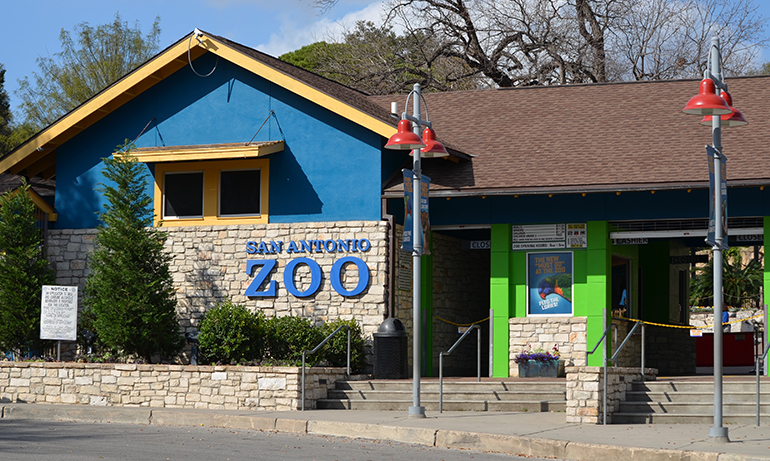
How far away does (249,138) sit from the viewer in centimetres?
1939

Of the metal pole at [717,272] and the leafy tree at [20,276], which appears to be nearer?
the metal pole at [717,272]

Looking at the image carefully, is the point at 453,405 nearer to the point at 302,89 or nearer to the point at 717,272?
the point at 717,272

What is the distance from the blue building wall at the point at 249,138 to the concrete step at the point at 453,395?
12.2ft

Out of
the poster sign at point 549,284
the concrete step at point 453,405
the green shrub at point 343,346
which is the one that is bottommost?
the concrete step at point 453,405

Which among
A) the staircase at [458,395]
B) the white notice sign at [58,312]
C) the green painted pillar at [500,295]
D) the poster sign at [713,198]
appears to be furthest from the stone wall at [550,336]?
the white notice sign at [58,312]

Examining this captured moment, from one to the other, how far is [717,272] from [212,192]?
1098 cm

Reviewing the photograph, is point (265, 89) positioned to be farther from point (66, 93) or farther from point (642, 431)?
point (66, 93)

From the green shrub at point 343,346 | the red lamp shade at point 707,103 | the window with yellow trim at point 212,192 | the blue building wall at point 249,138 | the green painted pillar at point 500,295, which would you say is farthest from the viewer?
the window with yellow trim at point 212,192

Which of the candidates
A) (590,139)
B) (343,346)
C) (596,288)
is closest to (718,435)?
(596,288)

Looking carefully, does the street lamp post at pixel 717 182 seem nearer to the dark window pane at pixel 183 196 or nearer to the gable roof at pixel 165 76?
the gable roof at pixel 165 76

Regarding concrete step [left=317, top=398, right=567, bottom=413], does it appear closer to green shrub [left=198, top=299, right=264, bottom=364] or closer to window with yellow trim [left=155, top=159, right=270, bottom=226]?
green shrub [left=198, top=299, right=264, bottom=364]

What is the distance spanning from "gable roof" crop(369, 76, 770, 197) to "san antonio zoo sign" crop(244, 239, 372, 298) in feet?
4.77

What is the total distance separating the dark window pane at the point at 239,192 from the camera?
1936 centimetres

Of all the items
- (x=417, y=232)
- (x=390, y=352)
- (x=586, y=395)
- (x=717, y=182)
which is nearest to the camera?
(x=717, y=182)
